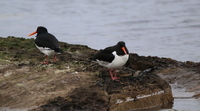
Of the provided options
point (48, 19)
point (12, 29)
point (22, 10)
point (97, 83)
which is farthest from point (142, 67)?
point (22, 10)

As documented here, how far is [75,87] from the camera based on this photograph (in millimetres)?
7484

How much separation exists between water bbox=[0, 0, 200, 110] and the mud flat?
4.98m

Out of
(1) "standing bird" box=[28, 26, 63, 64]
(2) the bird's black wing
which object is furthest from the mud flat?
(2) the bird's black wing

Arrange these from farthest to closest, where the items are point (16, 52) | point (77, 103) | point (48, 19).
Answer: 1. point (48, 19)
2. point (16, 52)
3. point (77, 103)

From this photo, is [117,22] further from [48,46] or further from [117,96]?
[117,96]

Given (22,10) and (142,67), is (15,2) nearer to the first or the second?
(22,10)

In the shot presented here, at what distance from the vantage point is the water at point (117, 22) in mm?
15289

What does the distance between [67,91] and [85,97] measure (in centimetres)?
39

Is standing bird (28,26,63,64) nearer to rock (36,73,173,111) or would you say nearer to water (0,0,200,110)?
rock (36,73,173,111)

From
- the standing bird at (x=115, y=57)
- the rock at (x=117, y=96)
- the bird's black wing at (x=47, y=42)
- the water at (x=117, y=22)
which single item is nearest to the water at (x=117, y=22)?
the water at (x=117, y=22)

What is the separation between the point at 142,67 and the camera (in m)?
10.7

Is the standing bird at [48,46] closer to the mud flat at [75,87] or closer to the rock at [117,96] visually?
the mud flat at [75,87]

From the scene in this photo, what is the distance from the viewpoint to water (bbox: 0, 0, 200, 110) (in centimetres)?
1529

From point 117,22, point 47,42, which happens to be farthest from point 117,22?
point 47,42
